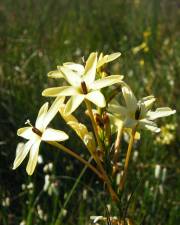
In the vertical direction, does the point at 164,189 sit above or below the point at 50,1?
below

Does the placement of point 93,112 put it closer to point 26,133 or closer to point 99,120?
point 99,120

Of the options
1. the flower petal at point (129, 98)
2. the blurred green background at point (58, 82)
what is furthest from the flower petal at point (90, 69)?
the blurred green background at point (58, 82)

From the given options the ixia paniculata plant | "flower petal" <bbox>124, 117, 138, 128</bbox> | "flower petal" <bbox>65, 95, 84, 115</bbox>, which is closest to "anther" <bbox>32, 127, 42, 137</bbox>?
the ixia paniculata plant

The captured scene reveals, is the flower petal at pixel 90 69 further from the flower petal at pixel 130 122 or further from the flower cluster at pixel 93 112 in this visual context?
the flower petal at pixel 130 122

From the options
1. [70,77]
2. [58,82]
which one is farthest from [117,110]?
[58,82]

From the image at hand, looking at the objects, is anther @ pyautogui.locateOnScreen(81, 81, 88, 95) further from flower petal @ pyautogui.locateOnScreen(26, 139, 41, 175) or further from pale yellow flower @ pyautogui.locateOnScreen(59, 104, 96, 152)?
flower petal @ pyautogui.locateOnScreen(26, 139, 41, 175)

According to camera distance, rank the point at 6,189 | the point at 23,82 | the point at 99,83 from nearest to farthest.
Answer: the point at 99,83 → the point at 6,189 → the point at 23,82

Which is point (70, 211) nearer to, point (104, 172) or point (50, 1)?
point (104, 172)

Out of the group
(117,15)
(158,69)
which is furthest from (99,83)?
(117,15)
